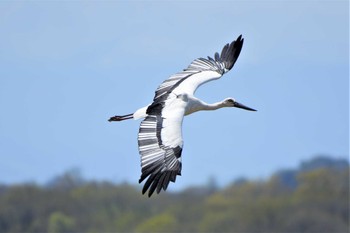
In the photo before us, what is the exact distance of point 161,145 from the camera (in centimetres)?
2161

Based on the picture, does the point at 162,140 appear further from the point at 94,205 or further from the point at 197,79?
the point at 94,205

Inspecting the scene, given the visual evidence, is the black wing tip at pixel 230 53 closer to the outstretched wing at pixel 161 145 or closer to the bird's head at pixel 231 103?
the bird's head at pixel 231 103

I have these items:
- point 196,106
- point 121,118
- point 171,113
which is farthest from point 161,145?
point 121,118

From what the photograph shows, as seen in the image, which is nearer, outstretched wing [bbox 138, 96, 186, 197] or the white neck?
outstretched wing [bbox 138, 96, 186, 197]

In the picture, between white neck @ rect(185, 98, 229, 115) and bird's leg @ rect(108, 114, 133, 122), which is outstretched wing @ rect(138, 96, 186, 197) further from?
bird's leg @ rect(108, 114, 133, 122)

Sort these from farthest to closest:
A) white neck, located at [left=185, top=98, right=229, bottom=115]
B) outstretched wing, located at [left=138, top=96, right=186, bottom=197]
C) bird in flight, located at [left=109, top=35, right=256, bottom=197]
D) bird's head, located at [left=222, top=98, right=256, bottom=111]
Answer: bird's head, located at [left=222, top=98, right=256, bottom=111], white neck, located at [left=185, top=98, right=229, bottom=115], bird in flight, located at [left=109, top=35, right=256, bottom=197], outstretched wing, located at [left=138, top=96, right=186, bottom=197]

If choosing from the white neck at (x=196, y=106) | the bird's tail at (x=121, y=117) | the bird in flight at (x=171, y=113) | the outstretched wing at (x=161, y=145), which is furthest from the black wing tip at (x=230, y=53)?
the outstretched wing at (x=161, y=145)

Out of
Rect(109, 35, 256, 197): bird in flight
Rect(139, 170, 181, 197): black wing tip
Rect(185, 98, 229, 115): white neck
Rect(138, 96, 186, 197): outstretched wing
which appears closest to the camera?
Rect(139, 170, 181, 197): black wing tip

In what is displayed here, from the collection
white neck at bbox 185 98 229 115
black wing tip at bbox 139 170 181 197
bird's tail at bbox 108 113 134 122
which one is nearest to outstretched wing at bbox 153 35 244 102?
white neck at bbox 185 98 229 115

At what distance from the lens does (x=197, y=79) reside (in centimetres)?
2477

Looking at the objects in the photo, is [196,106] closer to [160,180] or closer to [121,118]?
[121,118]

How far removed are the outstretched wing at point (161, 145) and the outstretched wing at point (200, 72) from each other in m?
0.71

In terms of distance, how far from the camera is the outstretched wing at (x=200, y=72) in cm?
2381

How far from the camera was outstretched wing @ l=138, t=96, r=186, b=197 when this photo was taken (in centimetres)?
2091
